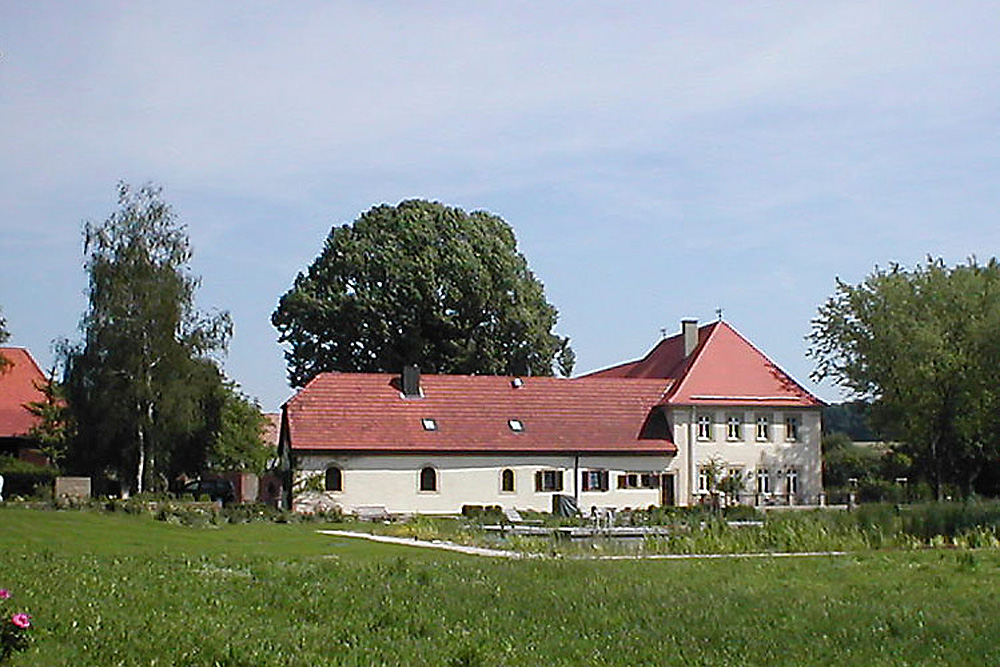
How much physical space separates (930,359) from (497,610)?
46.2 meters

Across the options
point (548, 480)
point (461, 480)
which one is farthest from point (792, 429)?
point (461, 480)

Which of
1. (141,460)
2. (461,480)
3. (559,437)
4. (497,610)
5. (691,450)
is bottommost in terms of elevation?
(497,610)

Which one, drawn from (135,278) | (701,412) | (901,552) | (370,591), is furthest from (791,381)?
(370,591)

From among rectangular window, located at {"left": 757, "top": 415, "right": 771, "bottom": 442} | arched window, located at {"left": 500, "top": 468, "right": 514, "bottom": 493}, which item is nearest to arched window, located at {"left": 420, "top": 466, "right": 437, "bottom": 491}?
arched window, located at {"left": 500, "top": 468, "right": 514, "bottom": 493}

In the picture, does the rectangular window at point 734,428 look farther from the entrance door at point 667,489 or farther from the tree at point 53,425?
the tree at point 53,425

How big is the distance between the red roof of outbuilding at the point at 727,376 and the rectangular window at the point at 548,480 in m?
6.70

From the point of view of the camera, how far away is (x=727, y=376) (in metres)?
59.6

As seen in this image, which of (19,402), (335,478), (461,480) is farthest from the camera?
(19,402)

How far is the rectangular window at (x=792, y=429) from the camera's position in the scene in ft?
195

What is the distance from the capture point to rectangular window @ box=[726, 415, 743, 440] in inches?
2302

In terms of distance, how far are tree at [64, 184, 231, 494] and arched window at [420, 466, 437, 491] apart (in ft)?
30.4

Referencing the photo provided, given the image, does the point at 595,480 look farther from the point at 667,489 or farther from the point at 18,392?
the point at 18,392

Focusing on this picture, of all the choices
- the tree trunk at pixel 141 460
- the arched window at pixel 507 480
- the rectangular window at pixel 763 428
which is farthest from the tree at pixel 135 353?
the rectangular window at pixel 763 428

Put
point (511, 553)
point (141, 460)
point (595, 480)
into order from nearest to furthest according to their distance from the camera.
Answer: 1. point (511, 553)
2. point (141, 460)
3. point (595, 480)
